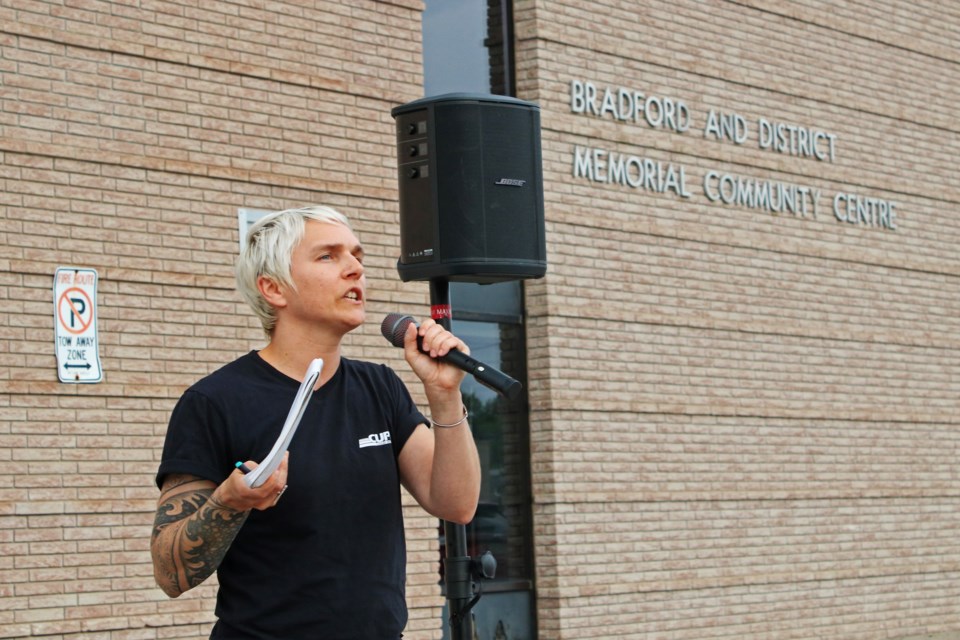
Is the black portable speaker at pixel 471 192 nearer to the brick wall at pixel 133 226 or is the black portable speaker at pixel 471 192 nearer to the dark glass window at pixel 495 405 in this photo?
the brick wall at pixel 133 226

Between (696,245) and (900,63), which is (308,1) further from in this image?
(900,63)

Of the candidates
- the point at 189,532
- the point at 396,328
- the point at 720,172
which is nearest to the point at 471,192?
the point at 396,328

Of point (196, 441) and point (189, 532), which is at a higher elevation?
point (196, 441)

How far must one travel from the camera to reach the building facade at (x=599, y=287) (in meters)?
8.36

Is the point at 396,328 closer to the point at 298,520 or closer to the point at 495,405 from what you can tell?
the point at 298,520

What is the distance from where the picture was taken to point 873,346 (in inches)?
543

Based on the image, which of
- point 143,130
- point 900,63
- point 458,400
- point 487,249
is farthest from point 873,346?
point 458,400

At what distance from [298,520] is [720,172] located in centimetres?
1001

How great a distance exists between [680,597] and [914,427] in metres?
3.70

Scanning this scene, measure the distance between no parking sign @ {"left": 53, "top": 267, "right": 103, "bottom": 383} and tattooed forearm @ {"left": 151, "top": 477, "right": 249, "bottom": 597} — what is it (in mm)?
5398

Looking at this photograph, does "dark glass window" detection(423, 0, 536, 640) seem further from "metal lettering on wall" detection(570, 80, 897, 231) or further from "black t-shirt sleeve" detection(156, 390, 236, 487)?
"black t-shirt sleeve" detection(156, 390, 236, 487)

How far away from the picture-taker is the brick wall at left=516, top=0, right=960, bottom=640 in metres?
11.3

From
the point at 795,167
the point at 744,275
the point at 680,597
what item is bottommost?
the point at 680,597

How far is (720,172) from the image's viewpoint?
12680 mm
